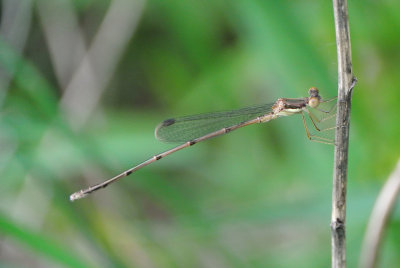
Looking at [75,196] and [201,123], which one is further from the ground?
[201,123]

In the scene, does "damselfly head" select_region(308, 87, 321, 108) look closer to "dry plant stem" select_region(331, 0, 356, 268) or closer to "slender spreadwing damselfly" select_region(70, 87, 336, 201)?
"slender spreadwing damselfly" select_region(70, 87, 336, 201)

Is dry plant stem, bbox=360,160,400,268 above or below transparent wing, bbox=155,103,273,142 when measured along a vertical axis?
below

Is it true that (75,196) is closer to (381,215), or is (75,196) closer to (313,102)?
(313,102)

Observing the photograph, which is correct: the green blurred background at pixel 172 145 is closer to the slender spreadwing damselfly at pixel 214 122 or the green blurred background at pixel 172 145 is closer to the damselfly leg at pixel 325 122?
the slender spreadwing damselfly at pixel 214 122

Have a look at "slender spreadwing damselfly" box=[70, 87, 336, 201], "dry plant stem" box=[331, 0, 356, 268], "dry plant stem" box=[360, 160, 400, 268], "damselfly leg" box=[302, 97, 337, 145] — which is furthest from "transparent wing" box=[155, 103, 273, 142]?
"dry plant stem" box=[331, 0, 356, 268]

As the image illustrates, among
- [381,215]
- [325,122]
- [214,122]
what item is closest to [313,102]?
[325,122]
